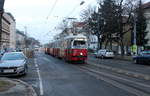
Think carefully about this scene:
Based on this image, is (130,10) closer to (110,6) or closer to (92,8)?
(110,6)

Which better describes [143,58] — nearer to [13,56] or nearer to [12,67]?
[13,56]

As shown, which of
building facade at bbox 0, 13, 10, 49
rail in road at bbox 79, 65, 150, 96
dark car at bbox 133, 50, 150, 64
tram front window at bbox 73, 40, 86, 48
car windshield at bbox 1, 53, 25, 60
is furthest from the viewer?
building facade at bbox 0, 13, 10, 49

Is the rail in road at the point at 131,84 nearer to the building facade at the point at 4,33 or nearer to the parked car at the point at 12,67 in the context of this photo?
the parked car at the point at 12,67

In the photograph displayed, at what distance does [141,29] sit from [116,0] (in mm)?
10002

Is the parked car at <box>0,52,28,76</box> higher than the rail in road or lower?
→ higher

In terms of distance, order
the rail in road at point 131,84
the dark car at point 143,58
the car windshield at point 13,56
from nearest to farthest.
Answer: the rail in road at point 131,84, the car windshield at point 13,56, the dark car at point 143,58

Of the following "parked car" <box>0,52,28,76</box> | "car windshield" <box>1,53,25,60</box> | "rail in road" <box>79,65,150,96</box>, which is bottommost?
"rail in road" <box>79,65,150,96</box>

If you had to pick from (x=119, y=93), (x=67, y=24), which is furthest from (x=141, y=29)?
(x=119, y=93)

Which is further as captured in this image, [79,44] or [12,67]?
[79,44]

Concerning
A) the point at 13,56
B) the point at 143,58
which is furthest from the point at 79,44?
the point at 13,56

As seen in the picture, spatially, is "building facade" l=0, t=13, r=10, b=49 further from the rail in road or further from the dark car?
the rail in road

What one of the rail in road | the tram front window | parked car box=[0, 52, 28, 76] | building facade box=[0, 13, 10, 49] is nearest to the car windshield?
parked car box=[0, 52, 28, 76]

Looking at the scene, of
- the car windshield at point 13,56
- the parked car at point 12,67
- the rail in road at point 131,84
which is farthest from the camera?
the car windshield at point 13,56

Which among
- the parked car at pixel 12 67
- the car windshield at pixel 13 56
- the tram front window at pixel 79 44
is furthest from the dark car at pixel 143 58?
the parked car at pixel 12 67
